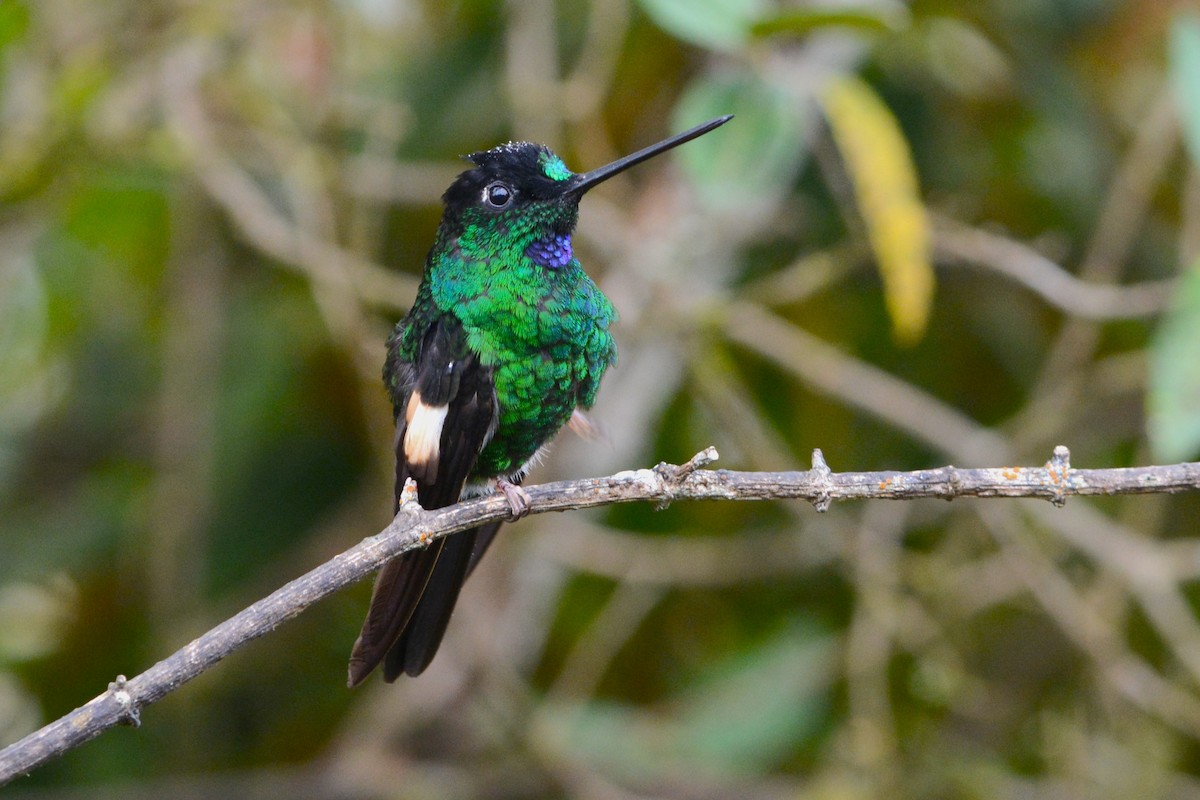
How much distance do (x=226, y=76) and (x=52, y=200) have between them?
0.58 m

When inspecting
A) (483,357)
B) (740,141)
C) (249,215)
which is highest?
(249,215)

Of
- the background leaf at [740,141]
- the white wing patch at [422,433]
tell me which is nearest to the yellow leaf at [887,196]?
the background leaf at [740,141]

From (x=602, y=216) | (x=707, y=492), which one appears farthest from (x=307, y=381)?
(x=707, y=492)

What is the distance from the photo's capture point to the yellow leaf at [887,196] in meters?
2.57

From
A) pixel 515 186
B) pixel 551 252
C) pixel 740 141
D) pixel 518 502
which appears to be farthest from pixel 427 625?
pixel 740 141

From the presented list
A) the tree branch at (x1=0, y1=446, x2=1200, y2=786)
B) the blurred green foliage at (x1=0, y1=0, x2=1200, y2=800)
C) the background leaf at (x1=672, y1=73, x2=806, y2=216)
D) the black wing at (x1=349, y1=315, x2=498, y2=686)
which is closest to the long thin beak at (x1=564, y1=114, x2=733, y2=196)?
the black wing at (x1=349, y1=315, x2=498, y2=686)

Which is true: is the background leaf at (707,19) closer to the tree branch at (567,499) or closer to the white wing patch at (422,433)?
the white wing patch at (422,433)

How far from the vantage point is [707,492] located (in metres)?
1.61

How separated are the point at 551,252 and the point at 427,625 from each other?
676 mm

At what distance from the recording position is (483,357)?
6.98ft

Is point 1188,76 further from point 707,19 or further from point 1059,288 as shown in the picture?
point 707,19

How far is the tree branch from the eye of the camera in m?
1.35

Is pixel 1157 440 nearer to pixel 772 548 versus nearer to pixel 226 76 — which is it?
pixel 772 548

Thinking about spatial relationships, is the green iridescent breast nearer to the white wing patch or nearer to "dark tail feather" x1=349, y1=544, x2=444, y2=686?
the white wing patch
